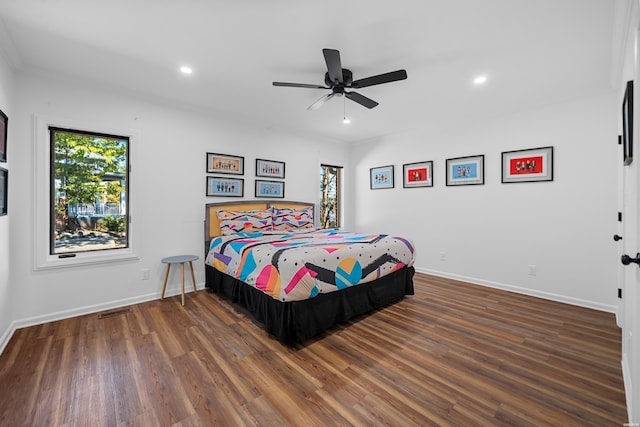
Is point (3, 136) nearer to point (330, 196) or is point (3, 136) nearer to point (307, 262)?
point (307, 262)

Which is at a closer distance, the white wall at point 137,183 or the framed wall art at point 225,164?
the white wall at point 137,183

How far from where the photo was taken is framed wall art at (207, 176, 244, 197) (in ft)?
13.0

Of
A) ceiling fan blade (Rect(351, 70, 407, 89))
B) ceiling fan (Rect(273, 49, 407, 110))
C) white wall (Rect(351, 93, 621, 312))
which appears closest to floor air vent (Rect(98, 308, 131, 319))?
ceiling fan (Rect(273, 49, 407, 110))

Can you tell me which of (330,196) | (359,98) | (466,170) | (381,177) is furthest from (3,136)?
(466,170)

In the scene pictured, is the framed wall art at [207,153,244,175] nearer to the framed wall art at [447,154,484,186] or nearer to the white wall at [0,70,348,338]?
the white wall at [0,70,348,338]

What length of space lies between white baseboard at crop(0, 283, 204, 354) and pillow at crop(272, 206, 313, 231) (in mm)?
1628

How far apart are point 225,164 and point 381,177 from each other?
9.55ft

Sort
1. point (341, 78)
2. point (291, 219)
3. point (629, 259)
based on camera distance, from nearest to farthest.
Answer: point (629, 259)
point (341, 78)
point (291, 219)

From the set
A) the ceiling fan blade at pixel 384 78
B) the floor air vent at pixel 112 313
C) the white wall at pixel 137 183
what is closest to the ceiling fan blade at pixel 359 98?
the ceiling fan blade at pixel 384 78

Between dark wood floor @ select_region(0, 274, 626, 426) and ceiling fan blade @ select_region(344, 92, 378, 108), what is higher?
ceiling fan blade @ select_region(344, 92, 378, 108)

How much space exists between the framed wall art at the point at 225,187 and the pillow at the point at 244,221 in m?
0.33

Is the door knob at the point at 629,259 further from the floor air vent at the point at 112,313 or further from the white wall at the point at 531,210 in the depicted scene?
the floor air vent at the point at 112,313

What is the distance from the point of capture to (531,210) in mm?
3635

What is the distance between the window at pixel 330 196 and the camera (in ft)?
18.8
